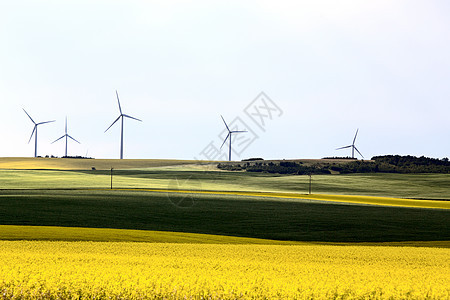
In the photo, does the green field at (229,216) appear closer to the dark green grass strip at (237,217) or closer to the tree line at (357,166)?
the dark green grass strip at (237,217)

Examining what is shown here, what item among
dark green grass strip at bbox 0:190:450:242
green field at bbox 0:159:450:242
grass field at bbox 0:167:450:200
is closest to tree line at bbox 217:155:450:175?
grass field at bbox 0:167:450:200

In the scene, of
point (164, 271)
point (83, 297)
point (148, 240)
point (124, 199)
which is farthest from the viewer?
point (124, 199)

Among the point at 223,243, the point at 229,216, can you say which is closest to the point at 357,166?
the point at 229,216

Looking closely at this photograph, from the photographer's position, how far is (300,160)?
10969 centimetres

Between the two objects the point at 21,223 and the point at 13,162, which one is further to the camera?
the point at 13,162

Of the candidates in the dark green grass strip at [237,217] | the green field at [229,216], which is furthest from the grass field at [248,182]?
the dark green grass strip at [237,217]

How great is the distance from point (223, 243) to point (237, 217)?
10.7 metres

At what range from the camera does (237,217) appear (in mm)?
38250

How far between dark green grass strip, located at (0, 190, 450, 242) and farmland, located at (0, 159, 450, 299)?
0.26 ft

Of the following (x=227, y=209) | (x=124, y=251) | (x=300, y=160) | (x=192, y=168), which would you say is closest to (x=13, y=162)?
(x=192, y=168)

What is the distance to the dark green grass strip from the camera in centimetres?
3306

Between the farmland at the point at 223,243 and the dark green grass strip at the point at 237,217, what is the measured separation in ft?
0.26

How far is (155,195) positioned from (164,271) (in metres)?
40.5

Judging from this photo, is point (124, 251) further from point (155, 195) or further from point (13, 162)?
point (13, 162)
